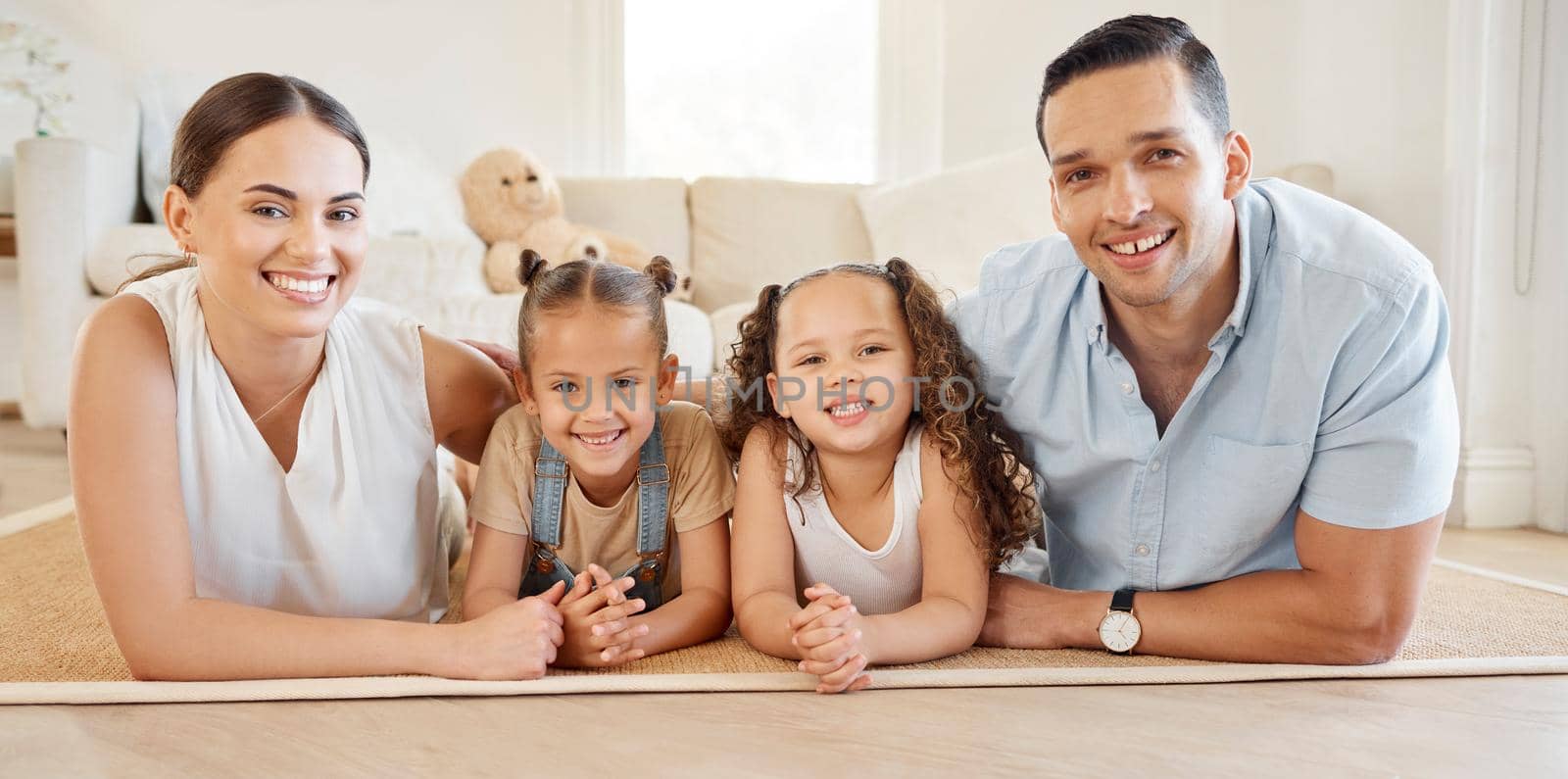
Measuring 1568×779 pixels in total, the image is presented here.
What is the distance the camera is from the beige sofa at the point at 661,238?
2555 millimetres

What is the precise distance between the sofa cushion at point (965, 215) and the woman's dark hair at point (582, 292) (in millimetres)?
1530

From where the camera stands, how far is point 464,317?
8.19 ft

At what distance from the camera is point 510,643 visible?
3.89 ft

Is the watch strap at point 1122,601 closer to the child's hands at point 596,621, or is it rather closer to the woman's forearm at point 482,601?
the child's hands at point 596,621

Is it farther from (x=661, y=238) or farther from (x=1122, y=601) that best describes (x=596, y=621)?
(x=661, y=238)

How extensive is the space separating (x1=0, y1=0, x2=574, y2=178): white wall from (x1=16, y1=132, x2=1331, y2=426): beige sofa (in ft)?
3.42

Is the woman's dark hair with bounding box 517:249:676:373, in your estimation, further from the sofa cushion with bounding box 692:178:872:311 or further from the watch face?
the sofa cushion with bounding box 692:178:872:311

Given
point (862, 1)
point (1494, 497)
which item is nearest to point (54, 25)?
point (862, 1)

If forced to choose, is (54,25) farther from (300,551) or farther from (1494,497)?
(1494,497)

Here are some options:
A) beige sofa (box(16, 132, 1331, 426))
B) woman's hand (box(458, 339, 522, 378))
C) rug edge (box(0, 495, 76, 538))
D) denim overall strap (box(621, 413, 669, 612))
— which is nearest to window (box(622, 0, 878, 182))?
beige sofa (box(16, 132, 1331, 426))

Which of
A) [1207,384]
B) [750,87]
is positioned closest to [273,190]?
[1207,384]

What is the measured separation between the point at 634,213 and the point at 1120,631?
2.44 m

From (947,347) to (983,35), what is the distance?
3240 millimetres

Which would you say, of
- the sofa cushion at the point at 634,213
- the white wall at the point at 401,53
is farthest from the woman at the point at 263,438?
the white wall at the point at 401,53
